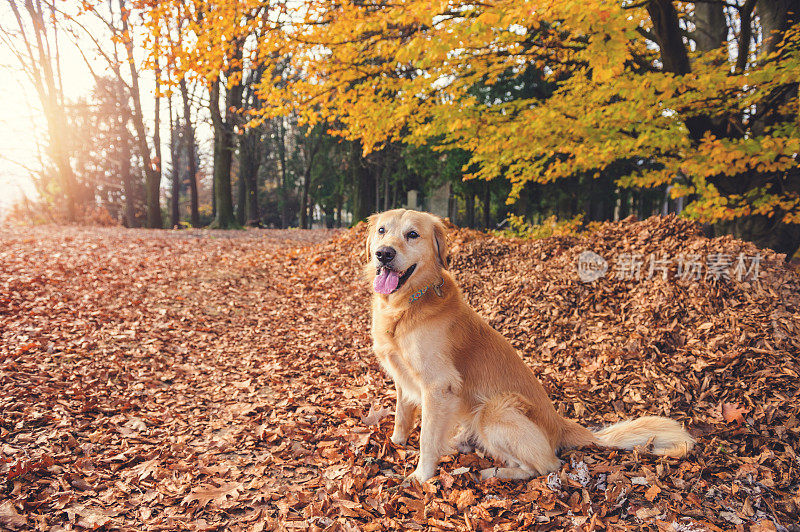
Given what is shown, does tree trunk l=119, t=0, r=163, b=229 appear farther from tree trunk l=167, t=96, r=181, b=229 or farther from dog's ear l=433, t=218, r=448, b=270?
dog's ear l=433, t=218, r=448, b=270

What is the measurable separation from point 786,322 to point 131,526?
18.8ft

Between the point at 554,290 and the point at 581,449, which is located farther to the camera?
the point at 554,290

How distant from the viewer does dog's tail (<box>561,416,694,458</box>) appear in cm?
305

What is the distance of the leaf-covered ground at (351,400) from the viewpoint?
2703mm

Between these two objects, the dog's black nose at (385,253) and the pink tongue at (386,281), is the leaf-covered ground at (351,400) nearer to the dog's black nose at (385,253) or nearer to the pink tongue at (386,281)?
the pink tongue at (386,281)

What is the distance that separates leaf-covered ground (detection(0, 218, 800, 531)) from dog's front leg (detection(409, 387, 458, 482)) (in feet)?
0.40

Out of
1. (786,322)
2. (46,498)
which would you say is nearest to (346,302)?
Answer: (46,498)

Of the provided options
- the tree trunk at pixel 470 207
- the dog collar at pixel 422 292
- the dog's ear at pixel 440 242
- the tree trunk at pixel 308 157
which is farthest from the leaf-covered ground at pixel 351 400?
the tree trunk at pixel 308 157

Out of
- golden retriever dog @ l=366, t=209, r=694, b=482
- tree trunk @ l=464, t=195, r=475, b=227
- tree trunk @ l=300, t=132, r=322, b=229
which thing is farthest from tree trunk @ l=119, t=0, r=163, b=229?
golden retriever dog @ l=366, t=209, r=694, b=482

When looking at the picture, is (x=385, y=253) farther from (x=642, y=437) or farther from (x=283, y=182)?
(x=283, y=182)

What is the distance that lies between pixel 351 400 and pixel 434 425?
157 cm

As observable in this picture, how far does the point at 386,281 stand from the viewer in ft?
9.77

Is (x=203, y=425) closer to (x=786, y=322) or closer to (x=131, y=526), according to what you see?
(x=131, y=526)

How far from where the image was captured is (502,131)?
6.30 metres
